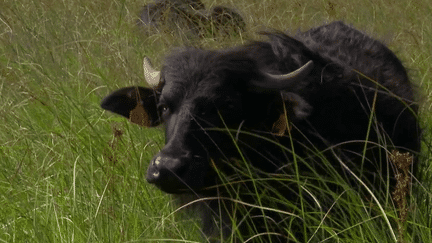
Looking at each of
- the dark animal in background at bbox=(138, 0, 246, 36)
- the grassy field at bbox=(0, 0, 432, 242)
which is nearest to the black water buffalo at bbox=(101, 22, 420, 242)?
the grassy field at bbox=(0, 0, 432, 242)

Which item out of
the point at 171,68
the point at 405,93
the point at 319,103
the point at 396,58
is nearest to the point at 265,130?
the point at 319,103

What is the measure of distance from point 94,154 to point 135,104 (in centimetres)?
36

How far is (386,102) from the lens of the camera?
356 cm

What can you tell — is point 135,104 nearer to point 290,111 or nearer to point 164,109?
point 164,109

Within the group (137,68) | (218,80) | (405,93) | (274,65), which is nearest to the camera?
(218,80)

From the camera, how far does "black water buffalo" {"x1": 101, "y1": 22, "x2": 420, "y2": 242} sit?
3.04 m

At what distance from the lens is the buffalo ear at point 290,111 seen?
3072mm

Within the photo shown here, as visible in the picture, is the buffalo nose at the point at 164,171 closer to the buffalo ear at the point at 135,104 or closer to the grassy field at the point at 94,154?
the grassy field at the point at 94,154

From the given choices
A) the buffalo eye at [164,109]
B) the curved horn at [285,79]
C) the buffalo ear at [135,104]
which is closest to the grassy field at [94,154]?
the buffalo ear at [135,104]

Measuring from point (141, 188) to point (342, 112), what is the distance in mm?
1135

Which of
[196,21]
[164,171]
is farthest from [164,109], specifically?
[196,21]

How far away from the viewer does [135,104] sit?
3549mm

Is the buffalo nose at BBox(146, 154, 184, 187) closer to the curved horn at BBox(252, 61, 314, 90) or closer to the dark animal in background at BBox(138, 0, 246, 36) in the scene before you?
the curved horn at BBox(252, 61, 314, 90)

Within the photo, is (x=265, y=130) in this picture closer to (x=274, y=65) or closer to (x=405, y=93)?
(x=274, y=65)
